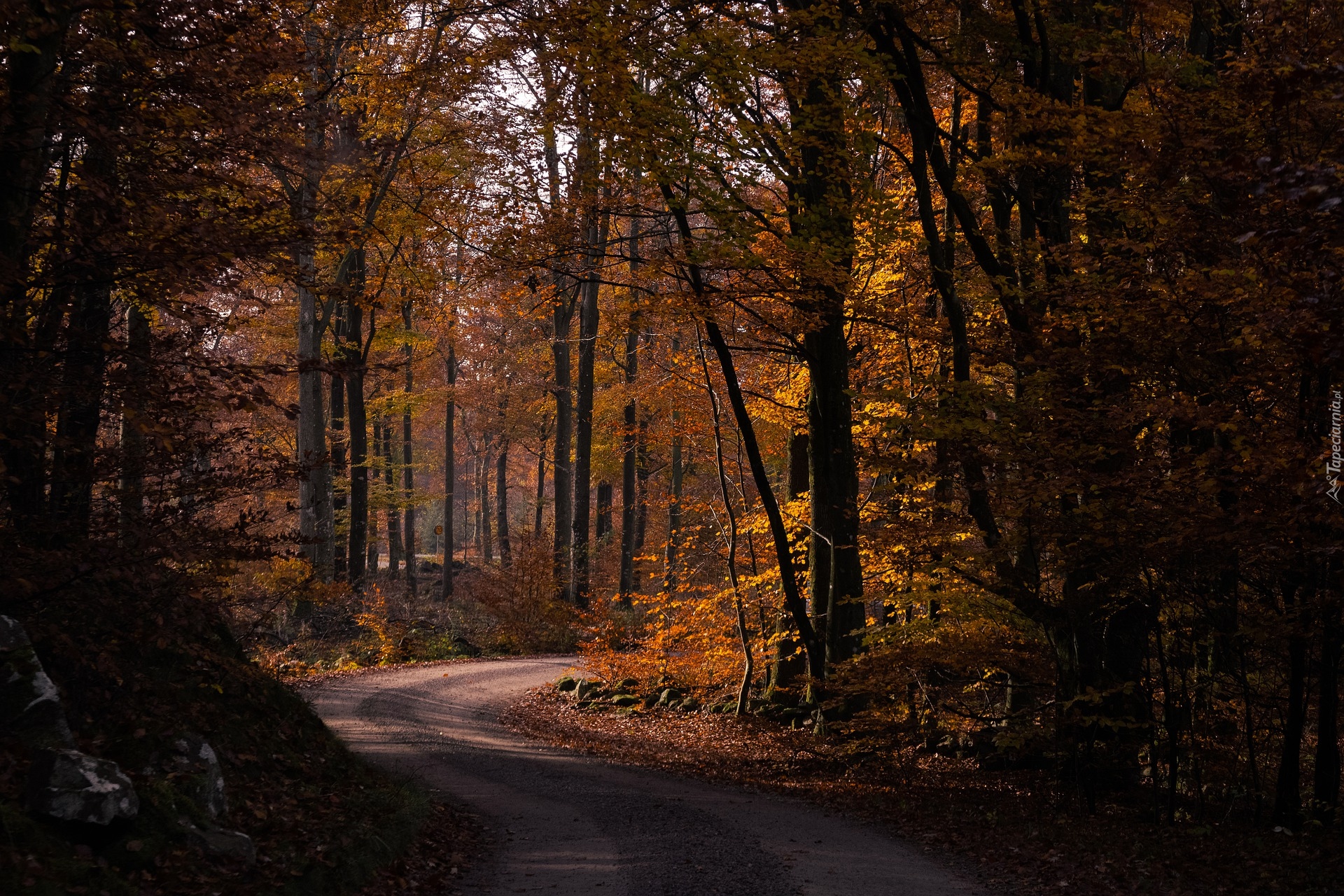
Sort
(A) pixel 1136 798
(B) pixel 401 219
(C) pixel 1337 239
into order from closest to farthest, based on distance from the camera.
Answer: (C) pixel 1337 239 < (A) pixel 1136 798 < (B) pixel 401 219

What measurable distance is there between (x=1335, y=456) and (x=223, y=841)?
7493 mm

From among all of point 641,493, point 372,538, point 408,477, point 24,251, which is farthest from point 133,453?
point 408,477

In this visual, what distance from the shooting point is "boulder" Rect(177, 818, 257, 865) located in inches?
232

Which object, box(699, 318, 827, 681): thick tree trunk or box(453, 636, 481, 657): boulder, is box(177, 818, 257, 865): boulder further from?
box(453, 636, 481, 657): boulder

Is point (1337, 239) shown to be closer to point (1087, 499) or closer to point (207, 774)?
point (1087, 499)

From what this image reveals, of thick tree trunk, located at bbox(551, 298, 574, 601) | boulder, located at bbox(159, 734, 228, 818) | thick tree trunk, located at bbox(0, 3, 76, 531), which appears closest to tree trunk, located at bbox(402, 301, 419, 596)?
thick tree trunk, located at bbox(551, 298, 574, 601)

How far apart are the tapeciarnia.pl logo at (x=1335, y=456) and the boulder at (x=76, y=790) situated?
6.89 metres

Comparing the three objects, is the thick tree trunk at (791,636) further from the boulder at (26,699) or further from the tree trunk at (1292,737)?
the boulder at (26,699)

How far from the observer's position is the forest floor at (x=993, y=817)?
7.48 metres

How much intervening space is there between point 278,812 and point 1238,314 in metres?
8.17

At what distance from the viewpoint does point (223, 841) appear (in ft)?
19.7

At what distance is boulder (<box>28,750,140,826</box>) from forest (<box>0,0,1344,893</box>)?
73mm

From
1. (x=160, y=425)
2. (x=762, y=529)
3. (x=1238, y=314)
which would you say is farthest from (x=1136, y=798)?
(x=160, y=425)

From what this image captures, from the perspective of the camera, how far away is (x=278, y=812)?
7.22 metres
